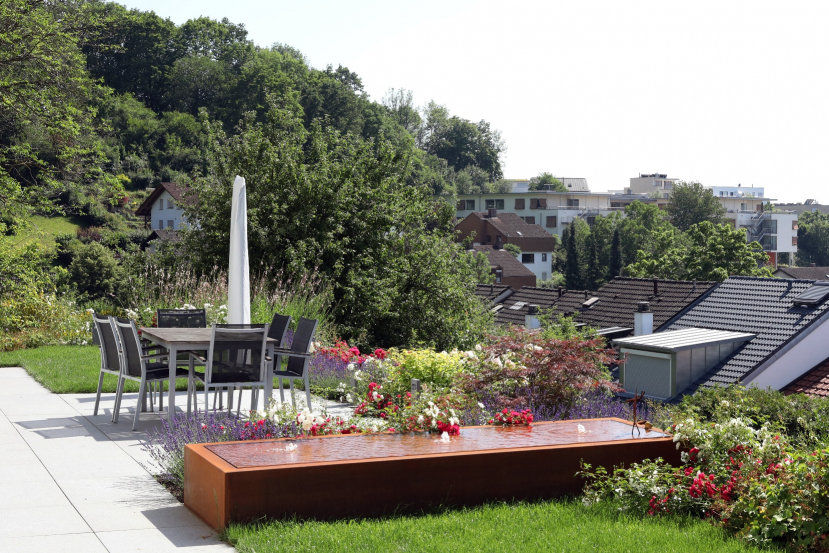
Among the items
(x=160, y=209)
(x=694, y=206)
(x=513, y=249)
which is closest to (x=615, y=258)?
(x=513, y=249)

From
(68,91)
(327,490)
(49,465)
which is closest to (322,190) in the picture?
(68,91)

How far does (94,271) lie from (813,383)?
28.0 metres

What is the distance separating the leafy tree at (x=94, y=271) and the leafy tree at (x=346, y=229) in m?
20.6

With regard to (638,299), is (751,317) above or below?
below

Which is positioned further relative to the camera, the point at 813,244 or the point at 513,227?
the point at 813,244

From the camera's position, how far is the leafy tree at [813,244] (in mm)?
121562

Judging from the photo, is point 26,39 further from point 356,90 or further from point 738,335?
point 356,90

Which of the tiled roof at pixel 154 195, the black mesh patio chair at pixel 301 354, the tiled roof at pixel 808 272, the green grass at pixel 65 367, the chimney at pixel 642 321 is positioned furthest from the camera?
the tiled roof at pixel 808 272

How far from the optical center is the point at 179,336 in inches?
270

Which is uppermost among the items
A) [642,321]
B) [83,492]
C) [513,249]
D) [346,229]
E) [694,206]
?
[694,206]

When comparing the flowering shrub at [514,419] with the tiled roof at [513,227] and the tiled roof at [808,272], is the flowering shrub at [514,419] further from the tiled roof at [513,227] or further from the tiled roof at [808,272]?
the tiled roof at [808,272]

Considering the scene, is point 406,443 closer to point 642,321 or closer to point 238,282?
point 238,282

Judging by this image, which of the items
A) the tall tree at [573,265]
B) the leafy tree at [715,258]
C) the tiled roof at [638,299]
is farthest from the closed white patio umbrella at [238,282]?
the tall tree at [573,265]

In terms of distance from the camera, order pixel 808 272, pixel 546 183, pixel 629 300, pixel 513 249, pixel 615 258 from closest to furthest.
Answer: pixel 629 300, pixel 513 249, pixel 615 258, pixel 808 272, pixel 546 183
